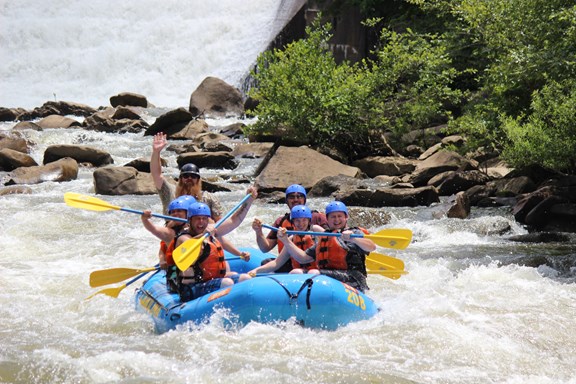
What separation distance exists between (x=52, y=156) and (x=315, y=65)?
4845mm

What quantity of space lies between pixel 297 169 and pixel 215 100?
9.05m

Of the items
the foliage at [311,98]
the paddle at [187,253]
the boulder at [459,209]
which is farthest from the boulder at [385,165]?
the paddle at [187,253]

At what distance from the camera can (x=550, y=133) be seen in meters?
9.53

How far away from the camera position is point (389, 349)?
5246mm

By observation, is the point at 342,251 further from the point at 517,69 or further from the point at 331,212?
the point at 517,69

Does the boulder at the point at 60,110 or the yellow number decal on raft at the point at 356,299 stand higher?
the boulder at the point at 60,110

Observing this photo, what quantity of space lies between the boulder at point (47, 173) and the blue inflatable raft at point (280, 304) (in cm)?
808

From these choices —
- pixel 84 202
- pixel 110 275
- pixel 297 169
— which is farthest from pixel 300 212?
pixel 297 169

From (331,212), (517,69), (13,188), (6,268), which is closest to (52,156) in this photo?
(13,188)

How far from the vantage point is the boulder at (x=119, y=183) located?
1193 centimetres

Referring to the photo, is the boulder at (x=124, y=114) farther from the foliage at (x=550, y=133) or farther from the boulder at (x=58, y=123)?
the foliage at (x=550, y=133)

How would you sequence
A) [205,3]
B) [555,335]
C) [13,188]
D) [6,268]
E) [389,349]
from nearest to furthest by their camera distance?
[389,349]
[555,335]
[6,268]
[13,188]
[205,3]

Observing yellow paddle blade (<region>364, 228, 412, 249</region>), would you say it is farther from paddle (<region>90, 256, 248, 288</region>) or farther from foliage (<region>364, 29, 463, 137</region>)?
foliage (<region>364, 29, 463, 137</region>)

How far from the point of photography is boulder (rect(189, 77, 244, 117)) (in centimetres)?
2081
